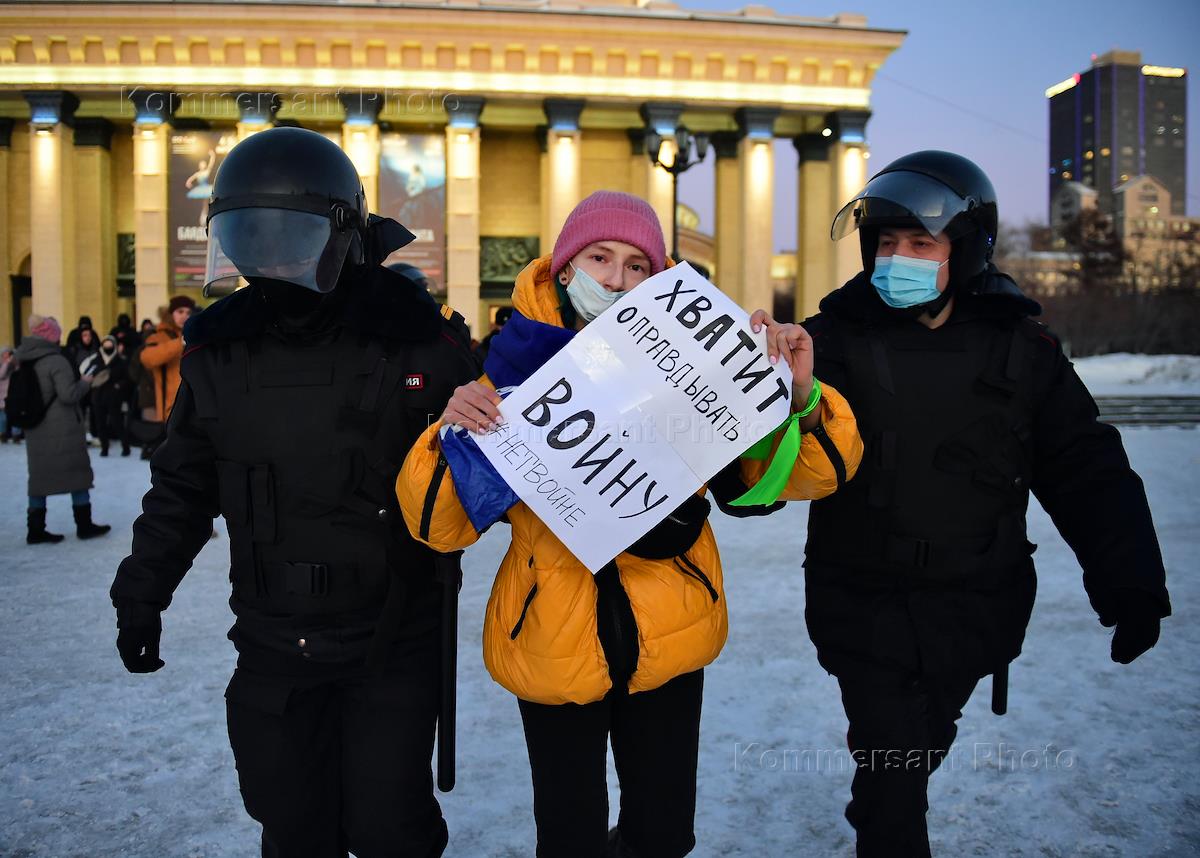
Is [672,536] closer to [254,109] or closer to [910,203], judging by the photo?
[910,203]

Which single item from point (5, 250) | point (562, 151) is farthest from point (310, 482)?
point (5, 250)

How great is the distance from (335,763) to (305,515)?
2.09 feet

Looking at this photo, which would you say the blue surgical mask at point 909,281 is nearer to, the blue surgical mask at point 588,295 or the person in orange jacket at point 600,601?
the person in orange jacket at point 600,601

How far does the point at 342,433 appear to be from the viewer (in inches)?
87.0

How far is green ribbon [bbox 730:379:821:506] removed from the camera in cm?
208

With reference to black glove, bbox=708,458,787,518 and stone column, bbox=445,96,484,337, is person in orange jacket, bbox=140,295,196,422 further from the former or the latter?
stone column, bbox=445,96,484,337

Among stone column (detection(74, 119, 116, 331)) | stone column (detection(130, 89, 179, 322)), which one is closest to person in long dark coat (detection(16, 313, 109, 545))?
stone column (detection(130, 89, 179, 322))

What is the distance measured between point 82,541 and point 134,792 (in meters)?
5.34

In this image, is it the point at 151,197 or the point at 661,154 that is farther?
the point at 151,197

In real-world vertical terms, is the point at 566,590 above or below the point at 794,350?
below

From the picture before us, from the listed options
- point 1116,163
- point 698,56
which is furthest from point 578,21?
point 1116,163

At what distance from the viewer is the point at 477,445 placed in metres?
2.03

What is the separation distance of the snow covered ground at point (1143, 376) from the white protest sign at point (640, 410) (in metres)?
24.4

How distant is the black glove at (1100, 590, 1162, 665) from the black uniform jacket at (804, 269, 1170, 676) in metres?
0.03
